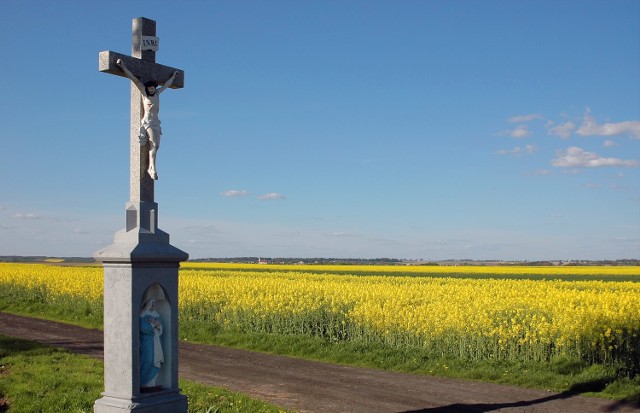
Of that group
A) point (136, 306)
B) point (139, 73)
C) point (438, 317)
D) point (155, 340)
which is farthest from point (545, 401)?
point (139, 73)

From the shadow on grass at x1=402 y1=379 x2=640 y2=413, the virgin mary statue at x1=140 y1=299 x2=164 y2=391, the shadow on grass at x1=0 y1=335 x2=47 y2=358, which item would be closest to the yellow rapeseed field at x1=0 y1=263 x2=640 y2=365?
the shadow on grass at x1=402 y1=379 x2=640 y2=413

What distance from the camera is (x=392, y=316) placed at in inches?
791

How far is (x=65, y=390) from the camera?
42.0 ft

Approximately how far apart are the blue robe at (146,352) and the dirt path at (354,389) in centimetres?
421

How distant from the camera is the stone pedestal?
27.9 feet

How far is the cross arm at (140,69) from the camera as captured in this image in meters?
8.99

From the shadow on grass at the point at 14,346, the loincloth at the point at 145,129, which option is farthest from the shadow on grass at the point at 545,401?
the shadow on grass at the point at 14,346

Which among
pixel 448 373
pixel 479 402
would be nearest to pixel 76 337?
pixel 448 373

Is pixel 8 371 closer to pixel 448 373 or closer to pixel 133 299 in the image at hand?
pixel 133 299

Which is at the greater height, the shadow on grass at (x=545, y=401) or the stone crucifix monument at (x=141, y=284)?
the stone crucifix monument at (x=141, y=284)

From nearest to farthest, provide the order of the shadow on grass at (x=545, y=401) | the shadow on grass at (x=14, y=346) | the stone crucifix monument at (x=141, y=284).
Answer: the stone crucifix monument at (x=141, y=284) < the shadow on grass at (x=545, y=401) < the shadow on grass at (x=14, y=346)

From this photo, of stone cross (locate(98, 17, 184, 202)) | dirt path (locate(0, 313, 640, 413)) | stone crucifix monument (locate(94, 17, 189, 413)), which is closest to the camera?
stone crucifix monument (locate(94, 17, 189, 413))

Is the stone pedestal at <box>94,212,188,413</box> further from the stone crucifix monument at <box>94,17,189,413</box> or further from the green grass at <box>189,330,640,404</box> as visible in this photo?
the green grass at <box>189,330,640,404</box>

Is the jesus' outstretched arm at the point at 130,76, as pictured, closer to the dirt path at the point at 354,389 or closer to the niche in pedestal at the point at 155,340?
the niche in pedestal at the point at 155,340
